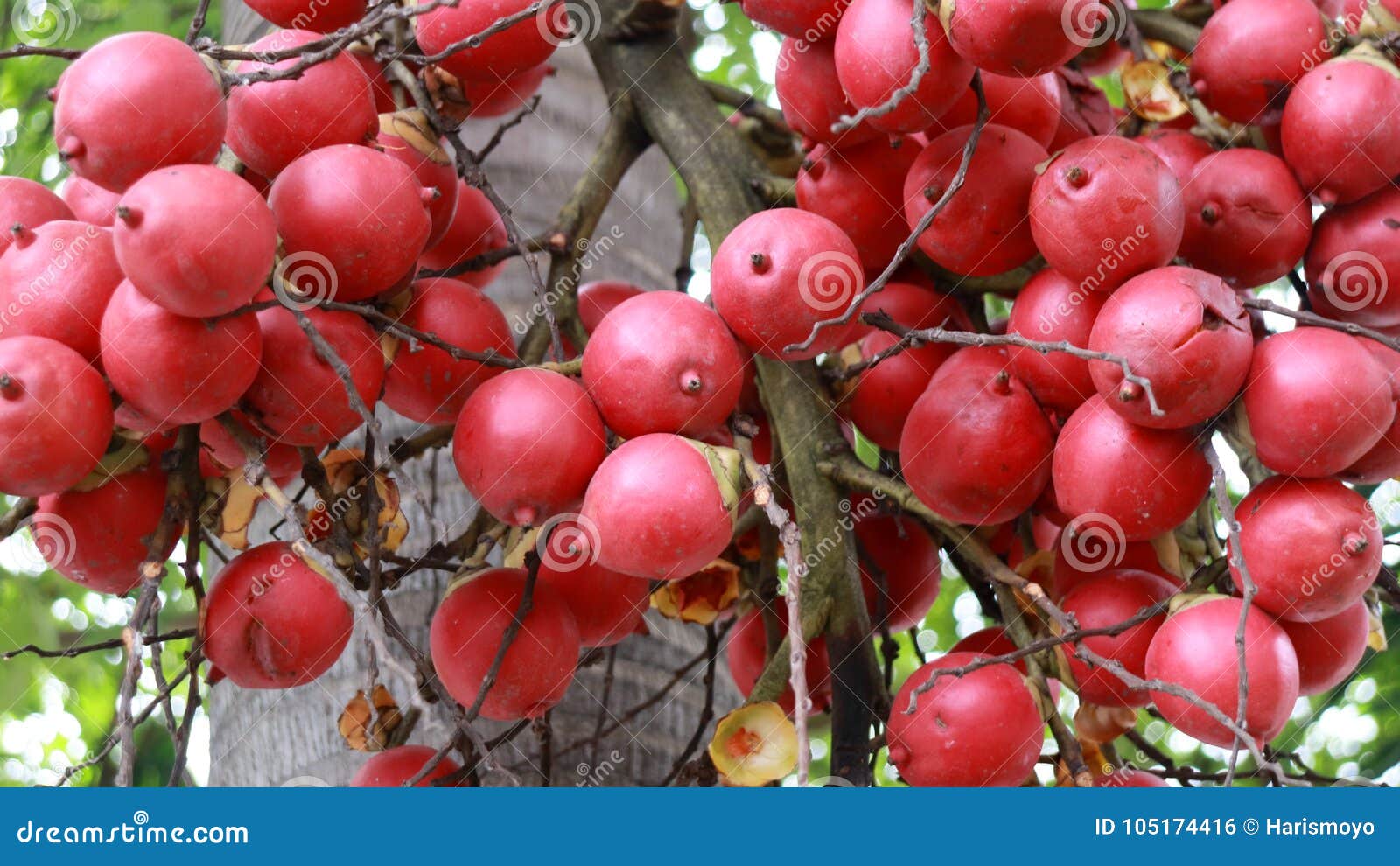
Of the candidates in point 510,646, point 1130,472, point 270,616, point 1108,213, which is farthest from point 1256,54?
point 270,616

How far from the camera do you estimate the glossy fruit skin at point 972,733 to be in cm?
94

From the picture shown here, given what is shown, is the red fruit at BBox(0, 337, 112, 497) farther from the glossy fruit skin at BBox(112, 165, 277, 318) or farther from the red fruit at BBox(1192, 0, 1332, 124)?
the red fruit at BBox(1192, 0, 1332, 124)

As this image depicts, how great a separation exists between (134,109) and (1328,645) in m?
0.88

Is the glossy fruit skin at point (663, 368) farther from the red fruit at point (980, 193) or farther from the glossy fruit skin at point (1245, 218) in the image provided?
the glossy fruit skin at point (1245, 218)

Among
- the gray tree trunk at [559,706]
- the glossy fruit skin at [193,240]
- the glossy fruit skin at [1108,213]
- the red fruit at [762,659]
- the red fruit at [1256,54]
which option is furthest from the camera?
the gray tree trunk at [559,706]

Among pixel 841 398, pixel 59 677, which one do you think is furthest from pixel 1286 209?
pixel 59 677

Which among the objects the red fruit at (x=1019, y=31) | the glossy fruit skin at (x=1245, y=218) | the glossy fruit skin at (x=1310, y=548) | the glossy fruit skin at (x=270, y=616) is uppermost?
the red fruit at (x=1019, y=31)

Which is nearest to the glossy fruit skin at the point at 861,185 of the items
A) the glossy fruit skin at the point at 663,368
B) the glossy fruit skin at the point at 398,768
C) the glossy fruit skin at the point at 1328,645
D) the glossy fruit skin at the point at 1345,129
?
the glossy fruit skin at the point at 663,368

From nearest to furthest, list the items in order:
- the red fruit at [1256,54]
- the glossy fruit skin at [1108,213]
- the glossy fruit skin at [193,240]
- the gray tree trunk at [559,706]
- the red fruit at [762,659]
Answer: the glossy fruit skin at [193,240]
the glossy fruit skin at [1108,213]
the red fruit at [1256,54]
the red fruit at [762,659]
the gray tree trunk at [559,706]

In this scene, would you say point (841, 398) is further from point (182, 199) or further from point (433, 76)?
point (182, 199)

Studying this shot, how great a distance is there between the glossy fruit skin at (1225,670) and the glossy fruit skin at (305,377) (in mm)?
573

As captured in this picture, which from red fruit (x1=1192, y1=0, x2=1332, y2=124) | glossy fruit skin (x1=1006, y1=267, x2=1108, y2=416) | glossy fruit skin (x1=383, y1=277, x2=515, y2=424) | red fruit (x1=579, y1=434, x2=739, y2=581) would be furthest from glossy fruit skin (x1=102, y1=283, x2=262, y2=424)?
red fruit (x1=1192, y1=0, x2=1332, y2=124)

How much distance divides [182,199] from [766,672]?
0.55 m

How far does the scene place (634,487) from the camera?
0.84m
